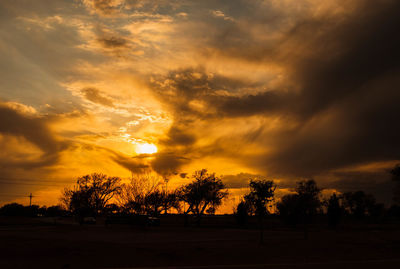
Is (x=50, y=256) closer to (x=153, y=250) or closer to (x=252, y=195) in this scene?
(x=153, y=250)

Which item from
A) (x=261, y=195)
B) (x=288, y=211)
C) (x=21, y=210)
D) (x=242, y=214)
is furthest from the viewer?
(x=21, y=210)

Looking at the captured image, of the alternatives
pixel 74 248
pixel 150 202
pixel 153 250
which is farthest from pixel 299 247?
pixel 150 202

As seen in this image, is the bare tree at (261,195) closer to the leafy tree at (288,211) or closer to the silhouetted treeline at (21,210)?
the leafy tree at (288,211)

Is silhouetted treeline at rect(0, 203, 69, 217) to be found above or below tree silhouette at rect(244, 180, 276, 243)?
below

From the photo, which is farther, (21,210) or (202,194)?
(21,210)

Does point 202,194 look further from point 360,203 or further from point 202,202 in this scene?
point 360,203

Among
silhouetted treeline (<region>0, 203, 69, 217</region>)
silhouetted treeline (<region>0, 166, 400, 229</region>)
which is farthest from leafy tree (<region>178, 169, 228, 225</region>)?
silhouetted treeline (<region>0, 203, 69, 217</region>)

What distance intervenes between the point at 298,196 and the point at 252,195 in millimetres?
10045

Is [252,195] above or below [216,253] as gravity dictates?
above

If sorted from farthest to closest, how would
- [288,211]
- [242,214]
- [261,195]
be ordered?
[288,211] < [242,214] < [261,195]

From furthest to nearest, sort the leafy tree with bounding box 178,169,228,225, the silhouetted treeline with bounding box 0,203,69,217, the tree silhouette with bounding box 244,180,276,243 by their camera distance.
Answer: the silhouetted treeline with bounding box 0,203,69,217 → the leafy tree with bounding box 178,169,228,225 → the tree silhouette with bounding box 244,180,276,243

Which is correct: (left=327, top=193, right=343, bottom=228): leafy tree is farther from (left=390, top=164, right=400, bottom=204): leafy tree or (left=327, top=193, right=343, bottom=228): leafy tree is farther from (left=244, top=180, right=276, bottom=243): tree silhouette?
(left=244, top=180, right=276, bottom=243): tree silhouette

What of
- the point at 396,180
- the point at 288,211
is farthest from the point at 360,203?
the point at 396,180

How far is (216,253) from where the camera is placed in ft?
74.3
